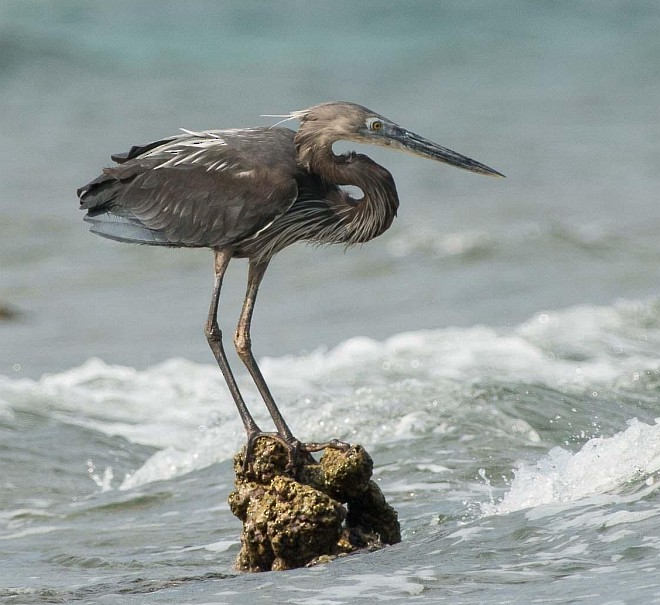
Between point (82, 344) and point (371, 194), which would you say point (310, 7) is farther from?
Result: point (371, 194)

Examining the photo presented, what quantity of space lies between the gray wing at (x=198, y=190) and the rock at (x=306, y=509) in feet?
3.73

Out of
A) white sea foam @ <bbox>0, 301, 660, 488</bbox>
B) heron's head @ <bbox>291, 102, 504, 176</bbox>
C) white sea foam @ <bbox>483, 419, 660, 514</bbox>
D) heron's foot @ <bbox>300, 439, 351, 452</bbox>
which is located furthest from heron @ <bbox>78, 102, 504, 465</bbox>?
white sea foam @ <bbox>0, 301, 660, 488</bbox>

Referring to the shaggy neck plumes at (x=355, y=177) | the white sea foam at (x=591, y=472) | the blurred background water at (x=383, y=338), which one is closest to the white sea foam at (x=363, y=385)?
the blurred background water at (x=383, y=338)

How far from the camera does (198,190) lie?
6707 millimetres

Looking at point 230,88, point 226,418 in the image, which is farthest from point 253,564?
point 230,88

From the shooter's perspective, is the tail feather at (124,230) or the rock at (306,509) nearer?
the rock at (306,509)

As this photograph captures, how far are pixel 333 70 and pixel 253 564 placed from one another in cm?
2577

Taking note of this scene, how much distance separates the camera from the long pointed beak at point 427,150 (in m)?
6.57

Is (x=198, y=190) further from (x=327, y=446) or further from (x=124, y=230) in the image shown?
(x=327, y=446)

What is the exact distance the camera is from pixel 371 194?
6629mm

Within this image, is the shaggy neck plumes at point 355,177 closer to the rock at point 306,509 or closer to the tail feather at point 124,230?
the tail feather at point 124,230

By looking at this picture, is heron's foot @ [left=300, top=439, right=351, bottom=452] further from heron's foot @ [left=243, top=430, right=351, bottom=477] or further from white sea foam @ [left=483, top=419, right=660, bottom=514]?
white sea foam @ [left=483, top=419, right=660, bottom=514]

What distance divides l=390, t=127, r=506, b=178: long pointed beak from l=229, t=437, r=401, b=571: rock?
1.53m

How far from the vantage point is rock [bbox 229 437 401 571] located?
19.0 ft
